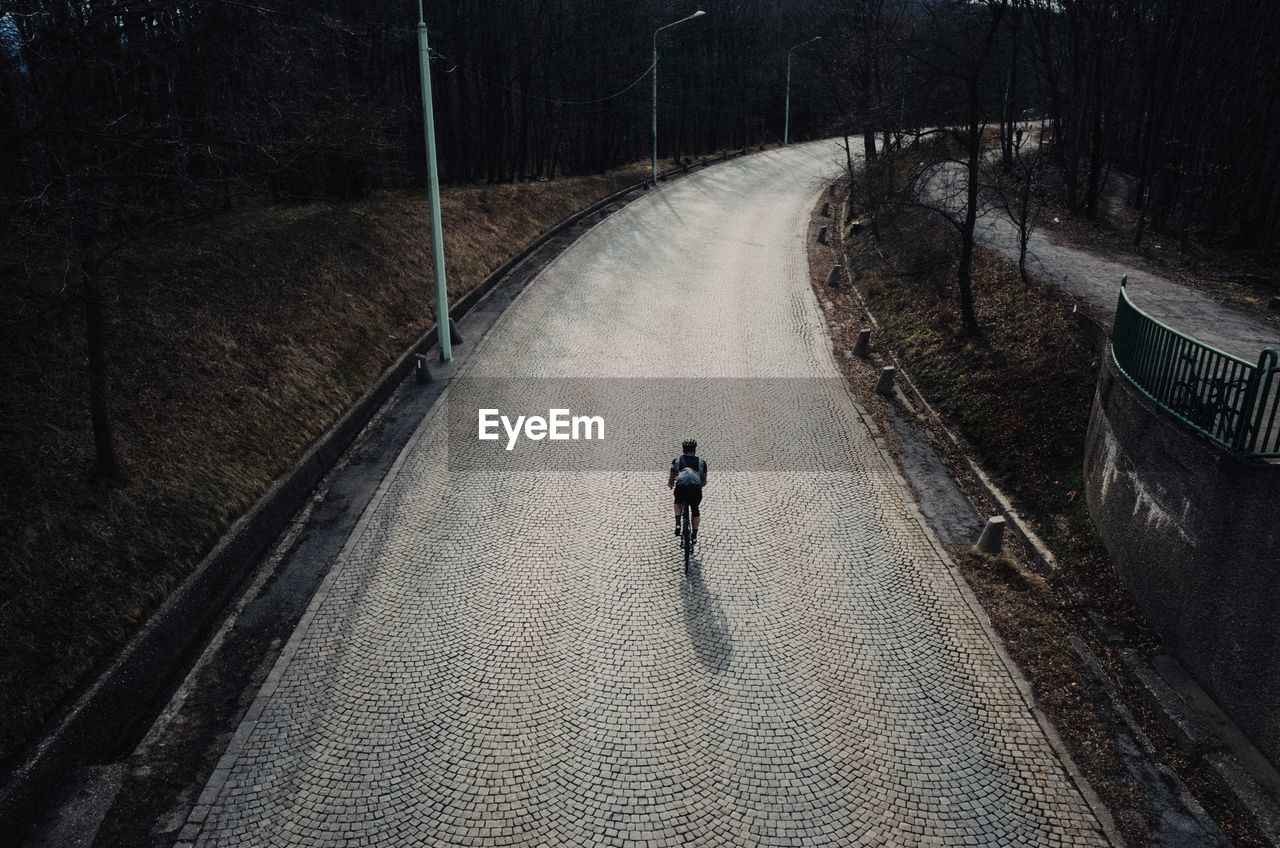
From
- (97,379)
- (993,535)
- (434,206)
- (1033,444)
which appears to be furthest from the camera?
(434,206)

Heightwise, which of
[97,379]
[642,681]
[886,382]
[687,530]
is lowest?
[642,681]

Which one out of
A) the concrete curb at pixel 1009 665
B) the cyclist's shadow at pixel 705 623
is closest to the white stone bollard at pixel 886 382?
the concrete curb at pixel 1009 665

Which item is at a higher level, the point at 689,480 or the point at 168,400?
the point at 168,400

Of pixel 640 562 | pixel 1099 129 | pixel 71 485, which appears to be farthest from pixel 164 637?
pixel 1099 129

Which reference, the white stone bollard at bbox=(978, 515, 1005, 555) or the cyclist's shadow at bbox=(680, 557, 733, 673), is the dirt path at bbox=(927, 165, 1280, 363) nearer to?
the white stone bollard at bbox=(978, 515, 1005, 555)

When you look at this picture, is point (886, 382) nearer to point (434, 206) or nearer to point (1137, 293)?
point (1137, 293)

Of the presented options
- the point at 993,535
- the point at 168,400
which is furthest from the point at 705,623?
the point at 168,400
